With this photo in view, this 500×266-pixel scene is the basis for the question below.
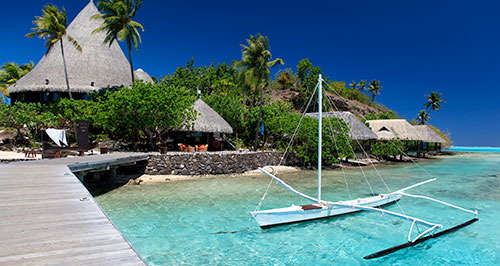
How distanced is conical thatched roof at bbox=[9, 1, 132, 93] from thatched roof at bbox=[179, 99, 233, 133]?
9229 millimetres

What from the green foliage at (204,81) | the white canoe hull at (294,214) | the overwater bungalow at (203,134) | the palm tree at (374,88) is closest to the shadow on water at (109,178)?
the overwater bungalow at (203,134)

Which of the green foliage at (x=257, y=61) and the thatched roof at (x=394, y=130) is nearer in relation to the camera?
the green foliage at (x=257, y=61)

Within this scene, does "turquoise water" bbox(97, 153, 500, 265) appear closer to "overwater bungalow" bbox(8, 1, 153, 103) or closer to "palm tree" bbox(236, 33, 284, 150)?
"palm tree" bbox(236, 33, 284, 150)

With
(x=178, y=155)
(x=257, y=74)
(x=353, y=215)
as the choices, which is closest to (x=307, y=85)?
(x=257, y=74)

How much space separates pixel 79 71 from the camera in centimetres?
2727

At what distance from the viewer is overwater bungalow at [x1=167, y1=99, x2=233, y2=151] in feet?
73.5

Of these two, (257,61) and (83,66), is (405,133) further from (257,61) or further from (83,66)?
(83,66)

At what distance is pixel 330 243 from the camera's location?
26.9ft

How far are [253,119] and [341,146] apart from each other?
8.59 meters

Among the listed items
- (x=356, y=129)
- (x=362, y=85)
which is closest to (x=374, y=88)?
(x=362, y=85)

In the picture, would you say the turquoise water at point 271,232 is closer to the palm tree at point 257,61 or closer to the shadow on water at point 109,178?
the shadow on water at point 109,178

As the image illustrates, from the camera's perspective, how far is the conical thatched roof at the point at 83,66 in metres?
26.0

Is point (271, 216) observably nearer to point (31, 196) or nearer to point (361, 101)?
point (31, 196)

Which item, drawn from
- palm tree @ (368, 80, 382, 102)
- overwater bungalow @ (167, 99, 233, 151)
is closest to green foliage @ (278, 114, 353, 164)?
overwater bungalow @ (167, 99, 233, 151)
